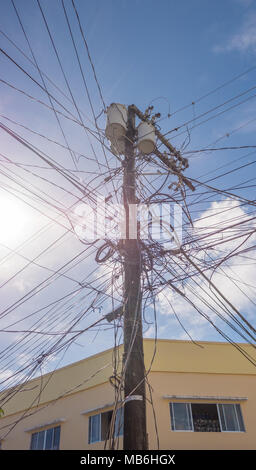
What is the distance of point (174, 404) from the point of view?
10461 mm

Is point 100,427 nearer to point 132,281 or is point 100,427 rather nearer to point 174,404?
point 174,404

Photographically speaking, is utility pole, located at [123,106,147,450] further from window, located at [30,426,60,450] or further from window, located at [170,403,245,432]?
window, located at [30,426,60,450]

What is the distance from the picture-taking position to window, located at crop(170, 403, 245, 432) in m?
10.2

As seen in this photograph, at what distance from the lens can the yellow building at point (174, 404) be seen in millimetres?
10109

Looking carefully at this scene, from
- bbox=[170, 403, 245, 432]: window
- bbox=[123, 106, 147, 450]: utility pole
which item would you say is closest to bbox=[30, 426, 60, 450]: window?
bbox=[170, 403, 245, 432]: window

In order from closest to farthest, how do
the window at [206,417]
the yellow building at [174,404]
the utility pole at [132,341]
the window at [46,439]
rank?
the utility pole at [132,341], the yellow building at [174,404], the window at [206,417], the window at [46,439]

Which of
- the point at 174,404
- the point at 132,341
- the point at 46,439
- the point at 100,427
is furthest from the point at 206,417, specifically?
the point at 132,341

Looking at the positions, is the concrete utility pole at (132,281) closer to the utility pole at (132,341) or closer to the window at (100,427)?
the utility pole at (132,341)

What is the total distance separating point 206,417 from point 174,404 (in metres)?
0.92

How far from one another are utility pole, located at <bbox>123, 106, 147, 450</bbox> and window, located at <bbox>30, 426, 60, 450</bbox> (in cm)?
784

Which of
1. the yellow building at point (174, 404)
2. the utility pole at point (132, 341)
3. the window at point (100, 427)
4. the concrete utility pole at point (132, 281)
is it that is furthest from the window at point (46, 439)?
the utility pole at point (132, 341)

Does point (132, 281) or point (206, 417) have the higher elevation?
point (132, 281)
